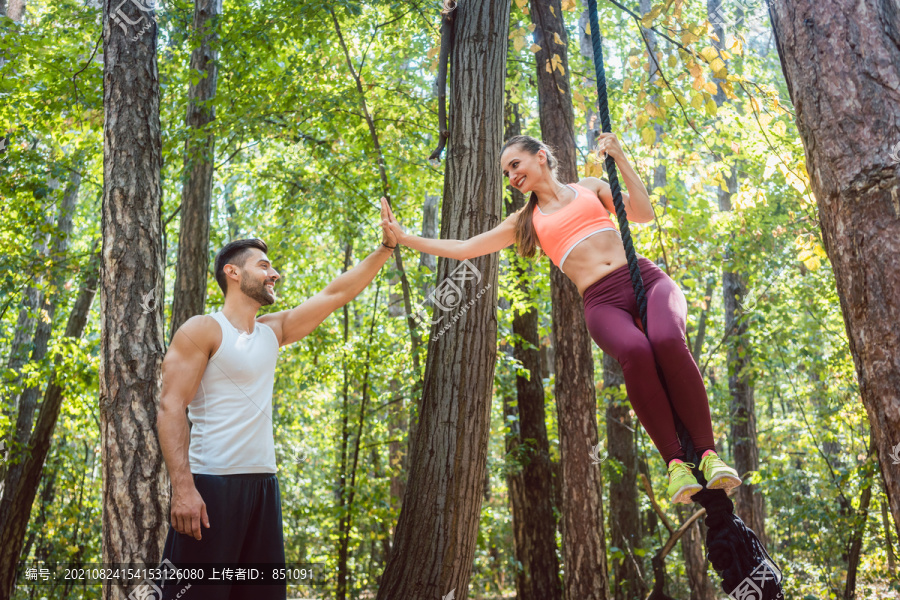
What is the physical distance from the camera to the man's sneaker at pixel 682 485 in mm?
2221

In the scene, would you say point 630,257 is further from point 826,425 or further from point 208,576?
point 826,425

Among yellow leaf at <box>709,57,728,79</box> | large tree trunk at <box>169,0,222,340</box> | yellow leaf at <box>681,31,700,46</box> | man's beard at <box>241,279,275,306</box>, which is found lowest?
man's beard at <box>241,279,275,306</box>

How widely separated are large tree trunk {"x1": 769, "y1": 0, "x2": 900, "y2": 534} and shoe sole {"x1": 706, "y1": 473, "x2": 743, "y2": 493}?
1.39 feet

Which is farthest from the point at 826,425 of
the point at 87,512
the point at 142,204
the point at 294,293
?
the point at 87,512

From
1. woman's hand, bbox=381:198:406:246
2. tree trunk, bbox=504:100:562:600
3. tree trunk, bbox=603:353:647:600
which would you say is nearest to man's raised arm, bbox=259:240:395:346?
woman's hand, bbox=381:198:406:246

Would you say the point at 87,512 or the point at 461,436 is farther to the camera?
the point at 87,512

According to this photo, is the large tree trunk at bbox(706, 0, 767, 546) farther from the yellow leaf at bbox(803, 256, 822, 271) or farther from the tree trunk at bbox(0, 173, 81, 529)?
the tree trunk at bbox(0, 173, 81, 529)

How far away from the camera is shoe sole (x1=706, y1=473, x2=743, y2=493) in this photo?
2.16 meters

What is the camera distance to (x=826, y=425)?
10453 mm

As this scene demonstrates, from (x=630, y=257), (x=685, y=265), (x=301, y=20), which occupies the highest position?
(x=301, y=20)

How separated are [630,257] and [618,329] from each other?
0.30 meters

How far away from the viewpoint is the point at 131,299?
414 cm

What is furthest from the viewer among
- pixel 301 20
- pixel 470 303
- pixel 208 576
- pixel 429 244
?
pixel 301 20

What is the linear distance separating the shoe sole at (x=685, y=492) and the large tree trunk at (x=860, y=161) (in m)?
0.56
